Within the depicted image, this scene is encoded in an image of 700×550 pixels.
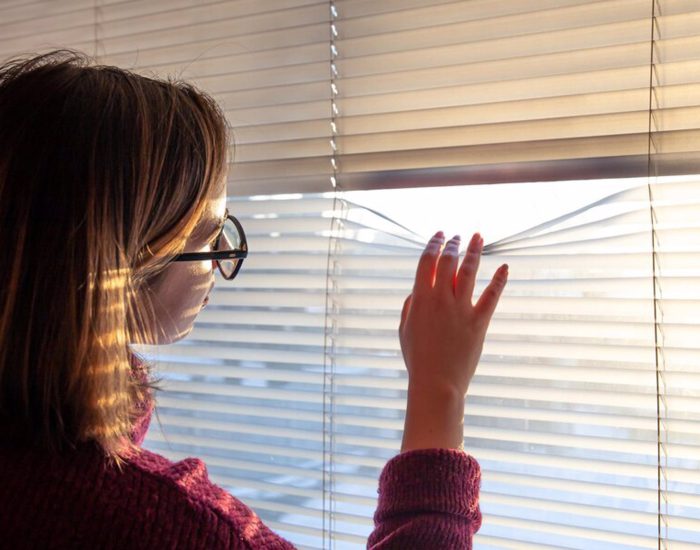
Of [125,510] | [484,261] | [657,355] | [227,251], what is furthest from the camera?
[484,261]

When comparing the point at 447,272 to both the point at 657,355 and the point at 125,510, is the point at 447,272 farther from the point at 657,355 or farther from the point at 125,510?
the point at 125,510

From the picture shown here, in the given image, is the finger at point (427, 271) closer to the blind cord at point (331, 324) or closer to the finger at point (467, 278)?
the finger at point (467, 278)

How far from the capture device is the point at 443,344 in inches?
39.7

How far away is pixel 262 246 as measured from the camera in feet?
4.78

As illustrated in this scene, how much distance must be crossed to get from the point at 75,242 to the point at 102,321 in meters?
0.09

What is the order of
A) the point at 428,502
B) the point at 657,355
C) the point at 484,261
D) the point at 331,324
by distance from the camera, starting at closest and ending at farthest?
the point at 428,502 → the point at 657,355 → the point at 484,261 → the point at 331,324

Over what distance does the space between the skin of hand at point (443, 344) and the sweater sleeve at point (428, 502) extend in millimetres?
44

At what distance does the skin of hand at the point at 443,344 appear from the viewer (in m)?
0.99

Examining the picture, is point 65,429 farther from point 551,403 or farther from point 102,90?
point 551,403

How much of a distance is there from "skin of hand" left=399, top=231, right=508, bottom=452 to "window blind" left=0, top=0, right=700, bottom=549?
0.21 meters

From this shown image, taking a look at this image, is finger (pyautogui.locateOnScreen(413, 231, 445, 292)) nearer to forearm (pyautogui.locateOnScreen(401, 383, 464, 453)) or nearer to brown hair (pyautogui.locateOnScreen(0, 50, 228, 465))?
forearm (pyautogui.locateOnScreen(401, 383, 464, 453))

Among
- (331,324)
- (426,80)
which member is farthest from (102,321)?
(426,80)

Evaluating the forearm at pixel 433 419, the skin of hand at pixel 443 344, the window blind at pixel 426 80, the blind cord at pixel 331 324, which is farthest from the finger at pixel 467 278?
the blind cord at pixel 331 324

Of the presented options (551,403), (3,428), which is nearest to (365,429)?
(551,403)
